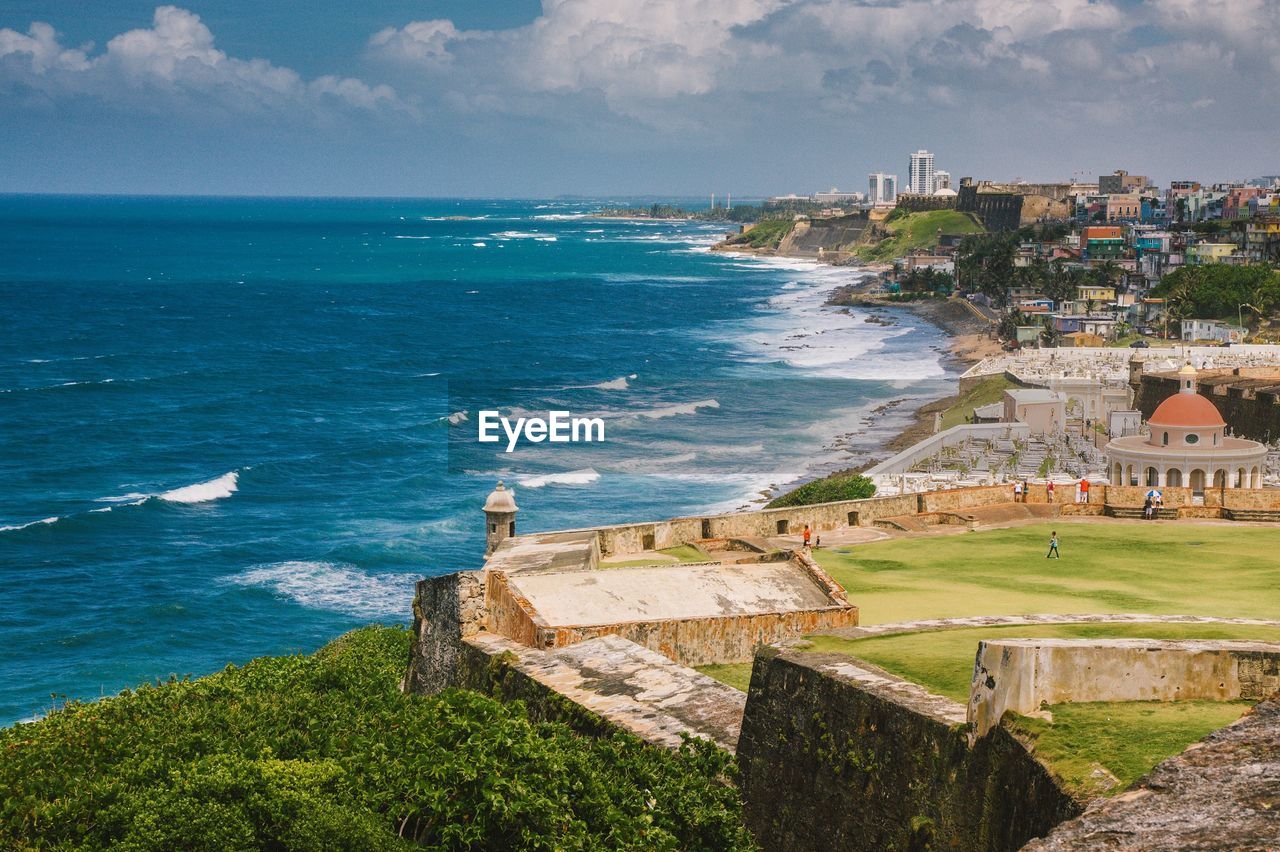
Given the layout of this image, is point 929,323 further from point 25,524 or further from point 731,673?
point 731,673

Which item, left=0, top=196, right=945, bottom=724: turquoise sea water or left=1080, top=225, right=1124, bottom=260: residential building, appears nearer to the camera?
left=0, top=196, right=945, bottom=724: turquoise sea water

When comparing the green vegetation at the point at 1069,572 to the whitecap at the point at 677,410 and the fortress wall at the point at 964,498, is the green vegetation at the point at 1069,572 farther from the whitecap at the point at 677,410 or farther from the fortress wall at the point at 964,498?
the whitecap at the point at 677,410

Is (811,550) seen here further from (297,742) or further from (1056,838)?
(1056,838)

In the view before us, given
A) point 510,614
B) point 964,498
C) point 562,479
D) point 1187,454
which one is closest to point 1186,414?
point 1187,454

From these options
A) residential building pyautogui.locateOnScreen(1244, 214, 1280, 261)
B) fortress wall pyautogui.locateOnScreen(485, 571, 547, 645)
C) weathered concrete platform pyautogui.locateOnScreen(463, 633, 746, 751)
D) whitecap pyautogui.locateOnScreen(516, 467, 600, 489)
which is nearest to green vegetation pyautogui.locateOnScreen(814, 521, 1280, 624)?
weathered concrete platform pyautogui.locateOnScreen(463, 633, 746, 751)

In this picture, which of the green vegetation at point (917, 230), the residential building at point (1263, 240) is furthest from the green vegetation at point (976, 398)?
the green vegetation at point (917, 230)

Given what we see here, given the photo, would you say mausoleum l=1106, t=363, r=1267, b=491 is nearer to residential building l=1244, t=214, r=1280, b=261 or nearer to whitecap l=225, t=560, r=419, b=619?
whitecap l=225, t=560, r=419, b=619
